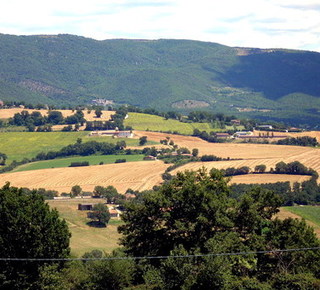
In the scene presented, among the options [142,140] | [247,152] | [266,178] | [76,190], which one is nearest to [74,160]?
[142,140]

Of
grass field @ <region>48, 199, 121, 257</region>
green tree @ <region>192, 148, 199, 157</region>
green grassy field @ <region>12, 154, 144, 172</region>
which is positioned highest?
green tree @ <region>192, 148, 199, 157</region>

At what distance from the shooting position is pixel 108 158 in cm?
14875

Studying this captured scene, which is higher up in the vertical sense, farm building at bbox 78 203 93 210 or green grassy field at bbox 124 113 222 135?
green grassy field at bbox 124 113 222 135

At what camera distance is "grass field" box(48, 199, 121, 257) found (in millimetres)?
73500

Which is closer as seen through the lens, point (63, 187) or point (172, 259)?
point (172, 259)

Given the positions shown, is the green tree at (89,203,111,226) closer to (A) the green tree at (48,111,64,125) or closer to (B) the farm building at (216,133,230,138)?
(B) the farm building at (216,133,230,138)

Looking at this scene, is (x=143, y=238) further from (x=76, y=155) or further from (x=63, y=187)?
(x=76, y=155)

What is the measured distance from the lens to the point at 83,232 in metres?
82.6

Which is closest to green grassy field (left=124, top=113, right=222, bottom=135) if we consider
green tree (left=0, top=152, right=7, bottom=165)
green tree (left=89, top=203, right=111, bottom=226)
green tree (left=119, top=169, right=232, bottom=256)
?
green tree (left=0, top=152, right=7, bottom=165)

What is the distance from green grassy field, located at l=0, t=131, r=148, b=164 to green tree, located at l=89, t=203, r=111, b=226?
62.3 meters

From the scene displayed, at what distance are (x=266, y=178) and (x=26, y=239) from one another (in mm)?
80183

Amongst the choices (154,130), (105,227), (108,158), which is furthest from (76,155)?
(105,227)

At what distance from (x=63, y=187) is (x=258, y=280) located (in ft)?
258

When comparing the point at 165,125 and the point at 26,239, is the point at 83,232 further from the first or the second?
the point at 165,125
